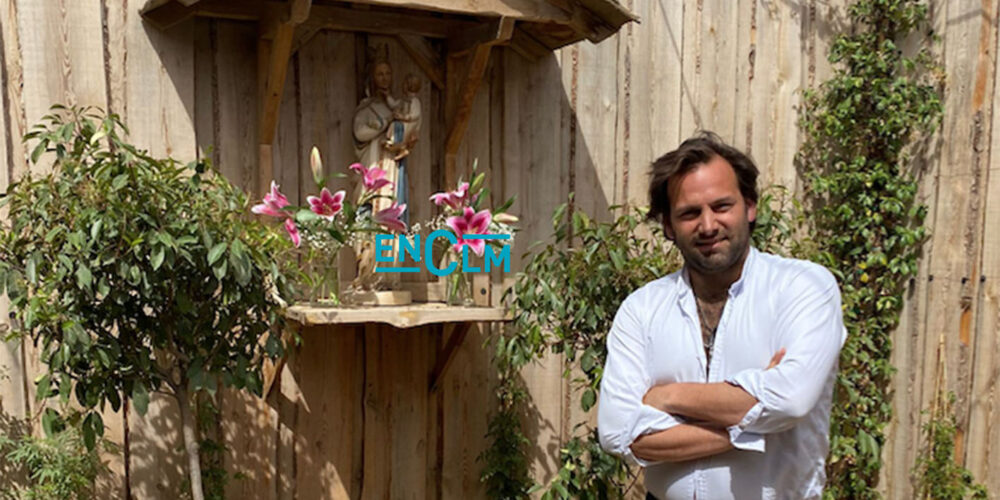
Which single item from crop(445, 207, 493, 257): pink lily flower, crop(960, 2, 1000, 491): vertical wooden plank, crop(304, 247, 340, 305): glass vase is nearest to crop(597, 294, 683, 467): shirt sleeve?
crop(445, 207, 493, 257): pink lily flower

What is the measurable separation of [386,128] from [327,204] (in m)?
0.38

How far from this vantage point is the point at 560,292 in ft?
7.97

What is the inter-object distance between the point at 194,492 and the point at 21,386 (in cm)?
60

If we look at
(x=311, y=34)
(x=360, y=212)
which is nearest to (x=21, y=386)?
(x=360, y=212)

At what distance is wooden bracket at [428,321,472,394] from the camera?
2.56 metres

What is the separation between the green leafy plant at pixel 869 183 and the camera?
3131mm

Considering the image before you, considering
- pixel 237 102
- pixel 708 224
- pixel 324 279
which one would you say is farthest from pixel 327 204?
pixel 708 224

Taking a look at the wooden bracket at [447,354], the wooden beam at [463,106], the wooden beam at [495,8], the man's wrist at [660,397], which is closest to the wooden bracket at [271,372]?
the wooden bracket at [447,354]

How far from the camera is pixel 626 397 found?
1.63m

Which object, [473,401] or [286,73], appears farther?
[473,401]

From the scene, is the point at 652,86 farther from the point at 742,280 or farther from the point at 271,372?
the point at 271,372

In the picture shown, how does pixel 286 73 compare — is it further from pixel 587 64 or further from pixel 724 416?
pixel 724 416

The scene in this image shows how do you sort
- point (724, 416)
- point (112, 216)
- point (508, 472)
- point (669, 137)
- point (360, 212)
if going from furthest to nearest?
1. point (669, 137)
2. point (508, 472)
3. point (360, 212)
4. point (112, 216)
5. point (724, 416)

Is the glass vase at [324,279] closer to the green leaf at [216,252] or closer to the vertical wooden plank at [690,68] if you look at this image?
the green leaf at [216,252]
